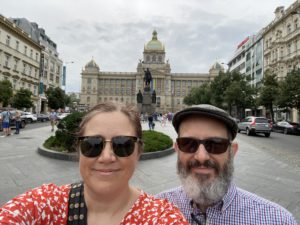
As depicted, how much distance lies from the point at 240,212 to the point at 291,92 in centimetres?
2928

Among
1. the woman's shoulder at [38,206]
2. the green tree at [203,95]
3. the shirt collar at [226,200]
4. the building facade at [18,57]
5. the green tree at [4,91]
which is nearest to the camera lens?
the woman's shoulder at [38,206]

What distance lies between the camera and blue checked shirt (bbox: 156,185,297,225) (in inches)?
58.3

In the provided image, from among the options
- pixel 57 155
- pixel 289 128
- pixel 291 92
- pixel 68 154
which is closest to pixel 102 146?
pixel 68 154

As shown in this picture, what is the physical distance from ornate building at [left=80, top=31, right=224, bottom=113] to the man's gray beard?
116554 mm

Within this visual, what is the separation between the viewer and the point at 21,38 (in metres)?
42.8

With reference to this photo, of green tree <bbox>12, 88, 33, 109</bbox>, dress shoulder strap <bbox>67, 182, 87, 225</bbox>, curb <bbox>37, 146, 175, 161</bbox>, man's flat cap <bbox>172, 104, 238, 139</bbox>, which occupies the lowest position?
curb <bbox>37, 146, 175, 161</bbox>

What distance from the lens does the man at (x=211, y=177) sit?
151 centimetres

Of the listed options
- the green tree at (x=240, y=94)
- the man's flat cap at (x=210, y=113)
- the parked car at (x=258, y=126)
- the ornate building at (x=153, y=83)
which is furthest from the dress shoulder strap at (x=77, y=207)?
the ornate building at (x=153, y=83)

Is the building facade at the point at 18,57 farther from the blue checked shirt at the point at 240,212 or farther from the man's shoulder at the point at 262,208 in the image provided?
the man's shoulder at the point at 262,208

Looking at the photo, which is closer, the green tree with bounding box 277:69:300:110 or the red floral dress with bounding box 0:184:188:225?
the red floral dress with bounding box 0:184:188:225

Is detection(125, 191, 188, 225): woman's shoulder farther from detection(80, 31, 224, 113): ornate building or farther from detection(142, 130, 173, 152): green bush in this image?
detection(80, 31, 224, 113): ornate building

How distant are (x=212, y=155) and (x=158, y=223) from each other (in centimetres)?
65

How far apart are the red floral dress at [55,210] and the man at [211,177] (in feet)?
1.25

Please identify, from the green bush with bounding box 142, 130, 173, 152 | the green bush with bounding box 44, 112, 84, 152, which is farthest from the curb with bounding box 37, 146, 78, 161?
the green bush with bounding box 142, 130, 173, 152
